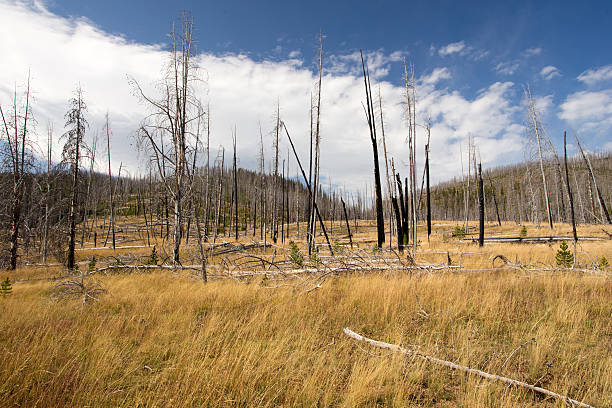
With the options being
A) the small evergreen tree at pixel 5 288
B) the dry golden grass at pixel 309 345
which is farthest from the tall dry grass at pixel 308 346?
the small evergreen tree at pixel 5 288

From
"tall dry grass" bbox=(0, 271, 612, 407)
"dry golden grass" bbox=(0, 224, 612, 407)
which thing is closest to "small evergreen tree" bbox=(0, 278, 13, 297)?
"dry golden grass" bbox=(0, 224, 612, 407)

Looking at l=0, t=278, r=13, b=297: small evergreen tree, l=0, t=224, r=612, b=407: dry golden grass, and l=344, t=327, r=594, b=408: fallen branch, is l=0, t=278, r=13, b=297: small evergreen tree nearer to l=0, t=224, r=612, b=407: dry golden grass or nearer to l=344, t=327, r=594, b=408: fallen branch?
l=0, t=224, r=612, b=407: dry golden grass

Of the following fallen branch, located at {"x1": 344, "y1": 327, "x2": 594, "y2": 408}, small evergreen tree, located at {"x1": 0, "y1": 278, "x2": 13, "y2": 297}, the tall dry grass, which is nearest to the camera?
fallen branch, located at {"x1": 344, "y1": 327, "x2": 594, "y2": 408}

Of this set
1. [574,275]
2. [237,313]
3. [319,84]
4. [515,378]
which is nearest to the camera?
[515,378]

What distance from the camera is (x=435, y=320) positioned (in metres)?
4.33

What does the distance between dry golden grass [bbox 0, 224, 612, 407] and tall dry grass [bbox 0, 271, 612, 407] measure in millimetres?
20

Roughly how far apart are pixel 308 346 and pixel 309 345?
2cm

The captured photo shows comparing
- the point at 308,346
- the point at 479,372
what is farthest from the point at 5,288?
the point at 479,372

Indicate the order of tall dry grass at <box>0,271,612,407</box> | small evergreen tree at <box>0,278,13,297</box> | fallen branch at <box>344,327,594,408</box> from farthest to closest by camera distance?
small evergreen tree at <box>0,278,13,297</box>, tall dry grass at <box>0,271,612,407</box>, fallen branch at <box>344,327,594,408</box>

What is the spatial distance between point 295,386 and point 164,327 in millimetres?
2640

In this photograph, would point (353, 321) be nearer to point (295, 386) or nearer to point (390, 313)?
point (390, 313)

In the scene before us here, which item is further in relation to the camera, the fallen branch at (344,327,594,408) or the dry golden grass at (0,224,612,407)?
the dry golden grass at (0,224,612,407)

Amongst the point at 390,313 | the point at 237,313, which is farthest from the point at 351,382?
the point at 237,313

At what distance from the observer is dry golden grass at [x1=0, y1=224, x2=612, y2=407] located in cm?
241
